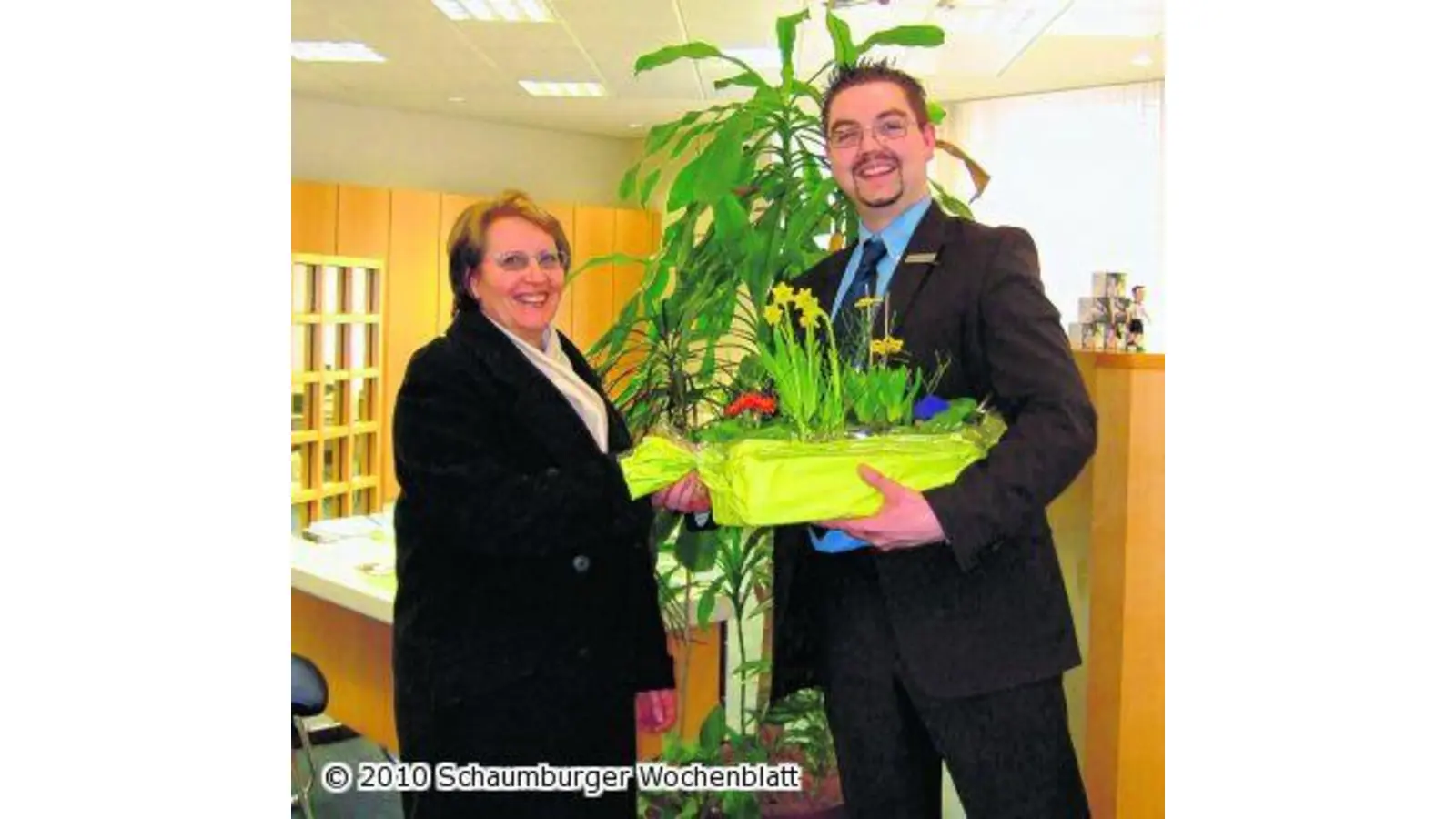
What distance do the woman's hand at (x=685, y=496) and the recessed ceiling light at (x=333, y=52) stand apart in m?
0.60

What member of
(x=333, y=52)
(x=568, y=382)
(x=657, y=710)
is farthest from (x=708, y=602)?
(x=333, y=52)

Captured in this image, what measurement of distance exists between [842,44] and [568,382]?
20.1 inches

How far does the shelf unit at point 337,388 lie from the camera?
1195mm

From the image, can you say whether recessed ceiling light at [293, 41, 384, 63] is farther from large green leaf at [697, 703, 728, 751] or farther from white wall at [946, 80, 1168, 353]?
large green leaf at [697, 703, 728, 751]

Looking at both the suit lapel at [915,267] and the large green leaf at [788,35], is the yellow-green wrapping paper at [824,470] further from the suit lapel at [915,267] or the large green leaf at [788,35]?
the large green leaf at [788,35]

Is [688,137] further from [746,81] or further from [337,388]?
Result: [337,388]

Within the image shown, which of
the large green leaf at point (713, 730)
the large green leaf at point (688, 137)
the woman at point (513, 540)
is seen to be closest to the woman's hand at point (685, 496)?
the woman at point (513, 540)

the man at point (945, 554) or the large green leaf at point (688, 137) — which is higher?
the large green leaf at point (688, 137)

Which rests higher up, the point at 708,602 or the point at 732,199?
the point at 732,199

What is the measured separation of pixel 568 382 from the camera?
3.97ft

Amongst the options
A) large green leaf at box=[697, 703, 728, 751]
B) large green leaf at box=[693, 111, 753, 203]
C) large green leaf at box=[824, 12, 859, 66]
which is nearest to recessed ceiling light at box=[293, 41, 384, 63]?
large green leaf at box=[693, 111, 753, 203]
